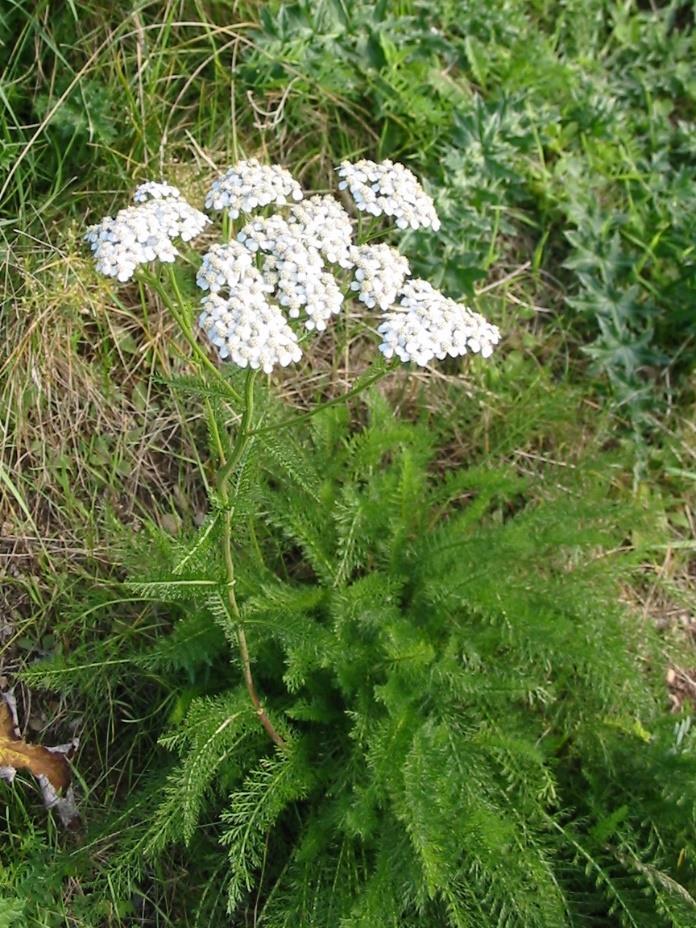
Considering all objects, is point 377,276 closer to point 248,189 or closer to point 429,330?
point 429,330

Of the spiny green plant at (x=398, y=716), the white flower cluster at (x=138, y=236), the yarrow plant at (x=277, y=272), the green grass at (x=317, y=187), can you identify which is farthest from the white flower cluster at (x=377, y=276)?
the green grass at (x=317, y=187)

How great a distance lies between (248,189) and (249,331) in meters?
0.44

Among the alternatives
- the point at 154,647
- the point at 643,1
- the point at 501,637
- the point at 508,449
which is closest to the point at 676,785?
the point at 501,637

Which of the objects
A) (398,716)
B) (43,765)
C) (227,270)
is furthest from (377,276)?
(43,765)

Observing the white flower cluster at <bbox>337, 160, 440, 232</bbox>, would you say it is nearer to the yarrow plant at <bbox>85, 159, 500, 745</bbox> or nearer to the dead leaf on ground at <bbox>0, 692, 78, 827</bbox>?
the yarrow plant at <bbox>85, 159, 500, 745</bbox>

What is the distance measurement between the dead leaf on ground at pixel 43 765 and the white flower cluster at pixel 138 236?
140 cm

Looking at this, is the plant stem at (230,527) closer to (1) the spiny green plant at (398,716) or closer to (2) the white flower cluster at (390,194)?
(1) the spiny green plant at (398,716)

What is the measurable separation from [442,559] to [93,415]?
1173 mm

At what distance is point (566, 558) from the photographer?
3.03m

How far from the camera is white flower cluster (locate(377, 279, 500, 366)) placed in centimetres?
188

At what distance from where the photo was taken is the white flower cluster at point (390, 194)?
2059mm

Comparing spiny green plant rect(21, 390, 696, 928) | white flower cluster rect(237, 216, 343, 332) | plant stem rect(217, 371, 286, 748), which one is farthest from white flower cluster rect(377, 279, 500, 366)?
spiny green plant rect(21, 390, 696, 928)

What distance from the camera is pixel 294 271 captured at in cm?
187

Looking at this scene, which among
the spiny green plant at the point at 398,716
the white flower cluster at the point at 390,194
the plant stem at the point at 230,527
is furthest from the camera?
the spiny green plant at the point at 398,716
